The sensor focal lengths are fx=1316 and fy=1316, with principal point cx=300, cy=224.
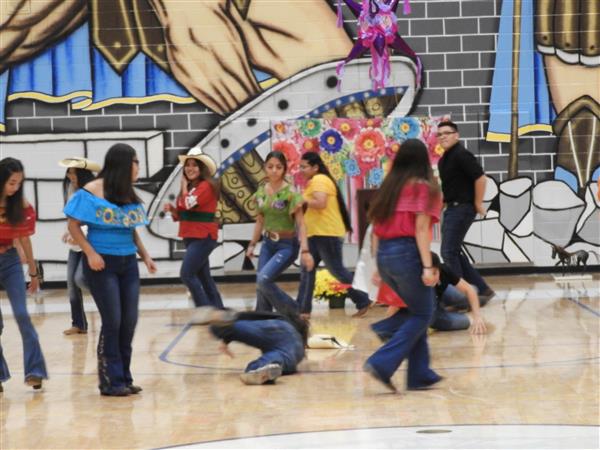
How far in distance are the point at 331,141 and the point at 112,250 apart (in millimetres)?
8782

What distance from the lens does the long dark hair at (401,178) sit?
859cm

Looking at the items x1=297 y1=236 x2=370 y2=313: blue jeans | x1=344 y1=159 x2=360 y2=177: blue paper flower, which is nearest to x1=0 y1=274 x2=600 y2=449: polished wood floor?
x1=297 y1=236 x2=370 y2=313: blue jeans

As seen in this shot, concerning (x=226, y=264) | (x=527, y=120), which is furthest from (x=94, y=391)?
(x=527, y=120)

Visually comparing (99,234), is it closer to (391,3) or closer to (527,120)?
(391,3)

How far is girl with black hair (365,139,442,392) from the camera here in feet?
28.1

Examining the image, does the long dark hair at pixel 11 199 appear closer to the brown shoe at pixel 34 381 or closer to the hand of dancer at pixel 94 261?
the hand of dancer at pixel 94 261

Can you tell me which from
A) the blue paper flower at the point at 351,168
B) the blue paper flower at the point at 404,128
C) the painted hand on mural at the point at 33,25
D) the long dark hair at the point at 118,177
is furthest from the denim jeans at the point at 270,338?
the painted hand on mural at the point at 33,25

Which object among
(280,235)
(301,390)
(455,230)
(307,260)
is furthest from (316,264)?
(301,390)

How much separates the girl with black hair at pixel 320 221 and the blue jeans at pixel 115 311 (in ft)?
11.8

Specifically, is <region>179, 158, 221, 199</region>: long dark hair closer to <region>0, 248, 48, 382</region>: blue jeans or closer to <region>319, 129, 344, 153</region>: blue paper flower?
<region>0, 248, 48, 382</region>: blue jeans

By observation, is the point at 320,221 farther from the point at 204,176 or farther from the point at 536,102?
the point at 536,102

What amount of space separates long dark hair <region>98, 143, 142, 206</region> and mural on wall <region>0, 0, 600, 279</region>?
8898 millimetres

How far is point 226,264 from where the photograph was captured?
18.2m

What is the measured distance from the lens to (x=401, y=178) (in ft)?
28.3
